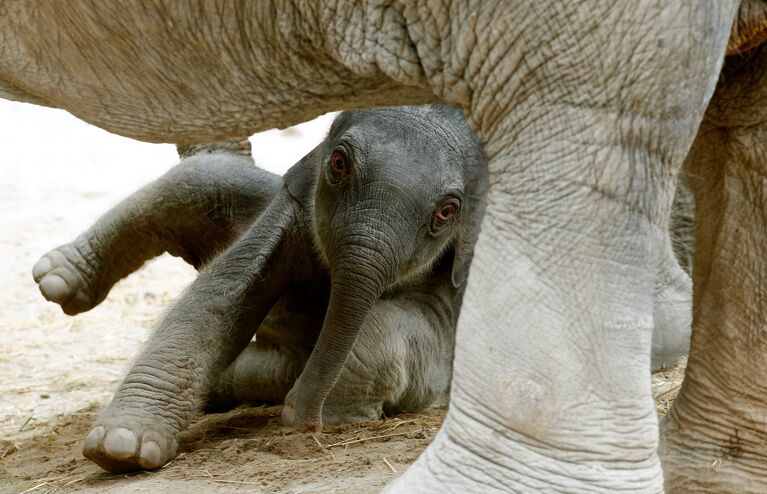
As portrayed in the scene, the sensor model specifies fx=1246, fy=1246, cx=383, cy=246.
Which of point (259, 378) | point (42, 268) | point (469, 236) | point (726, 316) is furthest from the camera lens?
point (42, 268)

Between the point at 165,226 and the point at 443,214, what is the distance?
55.3 inches

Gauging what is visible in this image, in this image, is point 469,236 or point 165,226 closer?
point 469,236

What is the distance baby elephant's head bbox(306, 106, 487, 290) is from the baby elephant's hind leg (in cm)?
53

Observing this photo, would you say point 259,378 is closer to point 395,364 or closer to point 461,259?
point 395,364

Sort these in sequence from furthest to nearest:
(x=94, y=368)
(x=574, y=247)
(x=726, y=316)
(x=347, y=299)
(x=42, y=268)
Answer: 1. (x=94, y=368)
2. (x=42, y=268)
3. (x=347, y=299)
4. (x=726, y=316)
5. (x=574, y=247)

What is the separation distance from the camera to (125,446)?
3.20 m

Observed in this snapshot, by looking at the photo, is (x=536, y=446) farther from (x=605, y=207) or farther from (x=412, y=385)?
(x=412, y=385)

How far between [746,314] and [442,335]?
1.66m

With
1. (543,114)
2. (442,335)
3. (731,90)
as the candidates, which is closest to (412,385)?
(442,335)

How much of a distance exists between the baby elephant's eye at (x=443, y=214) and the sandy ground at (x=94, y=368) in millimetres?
611

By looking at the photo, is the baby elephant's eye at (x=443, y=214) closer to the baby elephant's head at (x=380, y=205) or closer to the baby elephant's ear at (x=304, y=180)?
the baby elephant's head at (x=380, y=205)

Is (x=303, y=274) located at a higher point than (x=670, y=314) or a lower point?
lower

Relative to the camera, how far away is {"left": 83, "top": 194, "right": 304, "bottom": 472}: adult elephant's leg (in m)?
3.24

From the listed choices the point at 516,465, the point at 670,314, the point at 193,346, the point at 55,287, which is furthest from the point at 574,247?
the point at 55,287
